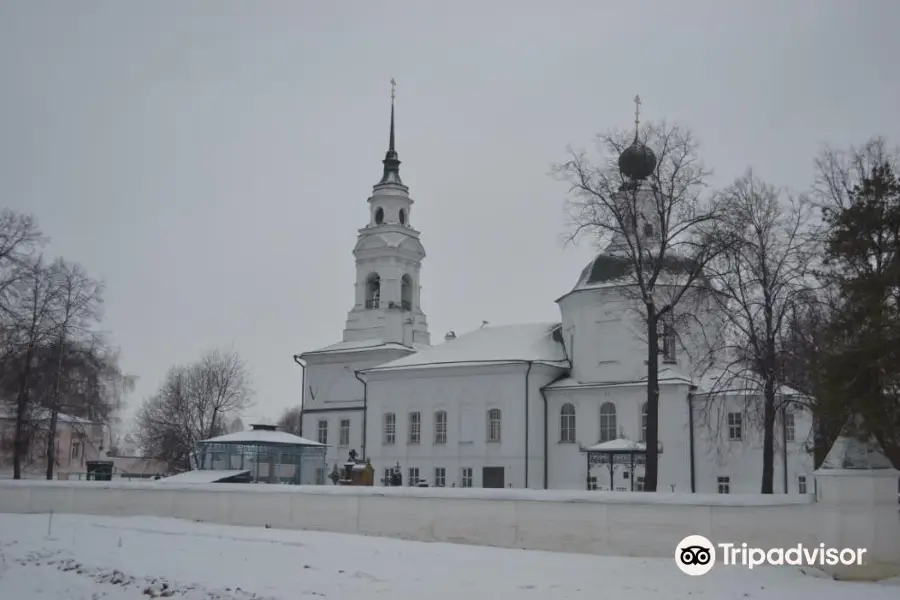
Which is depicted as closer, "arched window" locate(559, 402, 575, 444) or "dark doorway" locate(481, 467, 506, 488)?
"arched window" locate(559, 402, 575, 444)

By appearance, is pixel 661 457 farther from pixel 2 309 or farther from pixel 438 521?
pixel 2 309

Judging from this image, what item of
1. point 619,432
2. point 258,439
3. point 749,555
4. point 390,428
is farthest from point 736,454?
point 749,555

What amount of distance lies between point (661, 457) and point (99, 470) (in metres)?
20.8

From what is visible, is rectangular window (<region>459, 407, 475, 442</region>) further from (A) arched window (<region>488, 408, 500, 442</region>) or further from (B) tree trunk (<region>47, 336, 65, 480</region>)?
(B) tree trunk (<region>47, 336, 65, 480</region>)

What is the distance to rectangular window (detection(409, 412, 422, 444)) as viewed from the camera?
45.3 meters

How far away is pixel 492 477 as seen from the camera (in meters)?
42.4

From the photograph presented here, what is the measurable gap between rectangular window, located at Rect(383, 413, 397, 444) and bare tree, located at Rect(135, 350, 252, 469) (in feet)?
62.2

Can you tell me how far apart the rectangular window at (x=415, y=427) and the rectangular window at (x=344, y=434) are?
5.33 metres

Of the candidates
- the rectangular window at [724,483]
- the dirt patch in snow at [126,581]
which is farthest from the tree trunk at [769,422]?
the dirt patch in snow at [126,581]

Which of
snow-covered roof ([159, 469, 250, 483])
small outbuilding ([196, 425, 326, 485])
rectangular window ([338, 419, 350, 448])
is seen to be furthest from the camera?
rectangular window ([338, 419, 350, 448])

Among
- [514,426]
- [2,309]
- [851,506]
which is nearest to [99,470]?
[2,309]

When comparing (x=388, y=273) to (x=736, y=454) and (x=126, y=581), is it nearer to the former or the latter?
(x=736, y=454)

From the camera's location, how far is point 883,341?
1483 cm

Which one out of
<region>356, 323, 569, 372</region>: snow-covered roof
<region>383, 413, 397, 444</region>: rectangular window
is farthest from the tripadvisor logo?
<region>383, 413, 397, 444</region>: rectangular window
